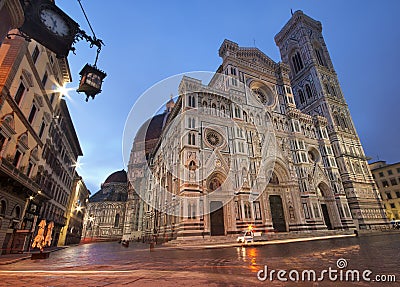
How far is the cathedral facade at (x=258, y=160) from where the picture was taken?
22.7 m

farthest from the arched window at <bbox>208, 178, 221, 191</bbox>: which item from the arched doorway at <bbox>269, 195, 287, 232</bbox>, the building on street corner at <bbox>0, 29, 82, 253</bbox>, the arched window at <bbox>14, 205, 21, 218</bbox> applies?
the arched window at <bbox>14, 205, 21, 218</bbox>

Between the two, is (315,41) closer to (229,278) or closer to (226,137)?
(226,137)

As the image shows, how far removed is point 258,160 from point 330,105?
2448 centimetres

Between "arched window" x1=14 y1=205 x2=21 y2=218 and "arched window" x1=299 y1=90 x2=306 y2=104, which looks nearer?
"arched window" x1=14 y1=205 x2=21 y2=218

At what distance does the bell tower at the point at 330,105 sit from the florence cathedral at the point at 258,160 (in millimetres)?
202

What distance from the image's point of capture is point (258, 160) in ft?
87.9

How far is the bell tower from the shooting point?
110ft

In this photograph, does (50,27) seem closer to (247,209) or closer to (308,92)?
(247,209)

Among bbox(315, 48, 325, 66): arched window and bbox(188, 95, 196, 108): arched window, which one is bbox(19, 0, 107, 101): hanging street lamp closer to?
bbox(188, 95, 196, 108): arched window

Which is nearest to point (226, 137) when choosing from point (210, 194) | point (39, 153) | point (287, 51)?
point (210, 194)

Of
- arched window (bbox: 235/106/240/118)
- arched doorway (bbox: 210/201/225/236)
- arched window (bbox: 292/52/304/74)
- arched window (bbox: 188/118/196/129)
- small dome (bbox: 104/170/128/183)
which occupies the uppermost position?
arched window (bbox: 292/52/304/74)

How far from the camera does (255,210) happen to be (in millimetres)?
23453

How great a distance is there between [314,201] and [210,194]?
50.9ft

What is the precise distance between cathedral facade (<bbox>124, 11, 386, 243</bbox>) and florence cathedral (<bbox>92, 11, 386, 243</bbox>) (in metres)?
0.13
